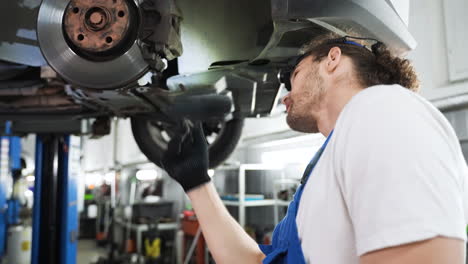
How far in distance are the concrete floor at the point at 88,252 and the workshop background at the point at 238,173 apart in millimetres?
15

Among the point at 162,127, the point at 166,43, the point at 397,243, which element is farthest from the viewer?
the point at 162,127

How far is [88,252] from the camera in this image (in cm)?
579

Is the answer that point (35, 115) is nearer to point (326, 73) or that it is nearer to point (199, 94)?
point (199, 94)

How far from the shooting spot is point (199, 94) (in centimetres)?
159

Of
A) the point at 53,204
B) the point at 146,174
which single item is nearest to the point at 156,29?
the point at 53,204

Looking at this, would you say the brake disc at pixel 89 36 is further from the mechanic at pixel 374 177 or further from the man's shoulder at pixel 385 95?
the man's shoulder at pixel 385 95

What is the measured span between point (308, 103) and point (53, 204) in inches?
84.0

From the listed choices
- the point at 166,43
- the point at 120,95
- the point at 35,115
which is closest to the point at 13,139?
the point at 35,115

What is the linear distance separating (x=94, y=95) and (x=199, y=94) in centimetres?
44

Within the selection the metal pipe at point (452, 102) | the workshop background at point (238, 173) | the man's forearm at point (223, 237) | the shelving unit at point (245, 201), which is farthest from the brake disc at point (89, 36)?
the shelving unit at point (245, 201)

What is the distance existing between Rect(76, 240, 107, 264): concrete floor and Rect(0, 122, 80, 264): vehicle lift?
2.95 metres

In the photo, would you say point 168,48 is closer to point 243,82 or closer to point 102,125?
point 243,82

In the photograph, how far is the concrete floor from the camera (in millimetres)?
5156

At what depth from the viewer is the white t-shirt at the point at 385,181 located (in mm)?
424
